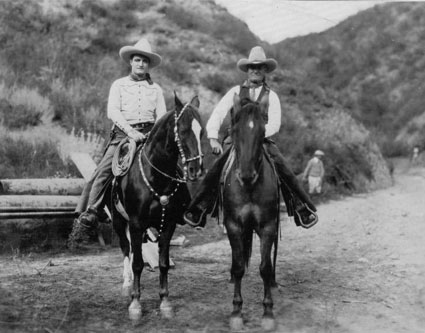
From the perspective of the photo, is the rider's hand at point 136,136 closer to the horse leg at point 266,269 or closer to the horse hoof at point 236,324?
the horse leg at point 266,269

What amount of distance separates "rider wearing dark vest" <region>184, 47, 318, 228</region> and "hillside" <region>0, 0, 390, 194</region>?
6.37 m

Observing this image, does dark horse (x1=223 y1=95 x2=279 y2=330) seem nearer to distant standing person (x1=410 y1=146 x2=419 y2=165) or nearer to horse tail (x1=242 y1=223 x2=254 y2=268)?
horse tail (x1=242 y1=223 x2=254 y2=268)

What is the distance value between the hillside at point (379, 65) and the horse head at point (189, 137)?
18.6m

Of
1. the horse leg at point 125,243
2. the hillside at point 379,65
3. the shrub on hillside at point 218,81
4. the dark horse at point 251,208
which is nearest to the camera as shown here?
the dark horse at point 251,208

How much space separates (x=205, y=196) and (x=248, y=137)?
1.30 meters

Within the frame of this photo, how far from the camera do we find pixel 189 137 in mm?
4824

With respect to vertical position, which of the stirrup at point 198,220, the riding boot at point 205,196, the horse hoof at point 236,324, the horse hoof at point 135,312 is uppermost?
the riding boot at point 205,196

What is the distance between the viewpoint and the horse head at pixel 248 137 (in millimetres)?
4531

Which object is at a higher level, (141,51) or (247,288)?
(141,51)

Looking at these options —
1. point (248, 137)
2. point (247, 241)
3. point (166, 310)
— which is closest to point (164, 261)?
point (166, 310)

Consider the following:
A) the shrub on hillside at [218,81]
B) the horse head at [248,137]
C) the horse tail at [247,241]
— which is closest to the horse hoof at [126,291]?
the horse tail at [247,241]

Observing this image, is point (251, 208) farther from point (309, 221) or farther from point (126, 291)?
point (126, 291)

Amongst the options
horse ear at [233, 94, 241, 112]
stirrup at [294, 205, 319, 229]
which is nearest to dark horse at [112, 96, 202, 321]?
horse ear at [233, 94, 241, 112]

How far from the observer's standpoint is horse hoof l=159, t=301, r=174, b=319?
5.16 metres
